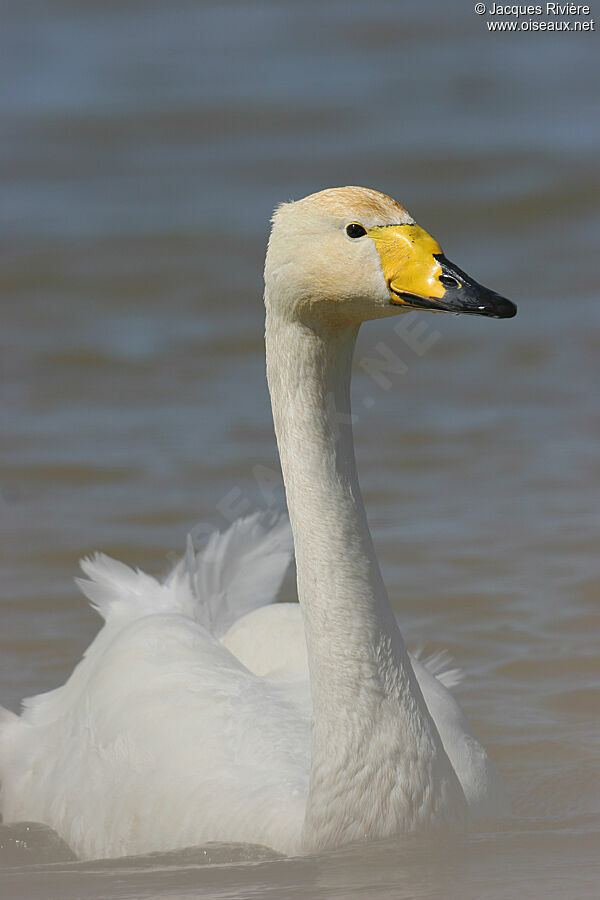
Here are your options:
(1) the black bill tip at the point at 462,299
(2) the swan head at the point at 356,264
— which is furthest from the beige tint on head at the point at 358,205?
(1) the black bill tip at the point at 462,299

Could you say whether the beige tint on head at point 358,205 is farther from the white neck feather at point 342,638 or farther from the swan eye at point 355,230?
the white neck feather at point 342,638

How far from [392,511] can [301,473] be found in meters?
3.72

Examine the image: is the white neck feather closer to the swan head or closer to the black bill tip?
the swan head

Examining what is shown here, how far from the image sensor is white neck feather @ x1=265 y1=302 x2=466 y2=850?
3.53 m

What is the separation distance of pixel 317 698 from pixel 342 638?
16cm

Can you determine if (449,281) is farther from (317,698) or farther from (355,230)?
(317,698)

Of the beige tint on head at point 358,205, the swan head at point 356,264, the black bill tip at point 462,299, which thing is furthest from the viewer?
Answer: the beige tint on head at point 358,205

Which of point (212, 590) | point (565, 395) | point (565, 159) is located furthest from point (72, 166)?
point (212, 590)

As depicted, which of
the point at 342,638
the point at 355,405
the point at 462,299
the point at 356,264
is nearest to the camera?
the point at 462,299

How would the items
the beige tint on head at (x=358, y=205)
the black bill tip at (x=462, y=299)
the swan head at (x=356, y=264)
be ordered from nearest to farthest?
the black bill tip at (x=462, y=299)
the swan head at (x=356, y=264)
the beige tint on head at (x=358, y=205)

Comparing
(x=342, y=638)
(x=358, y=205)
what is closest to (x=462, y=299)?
(x=358, y=205)

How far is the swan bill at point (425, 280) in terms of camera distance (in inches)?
133

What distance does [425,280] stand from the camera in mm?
3457

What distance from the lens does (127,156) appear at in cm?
1414
